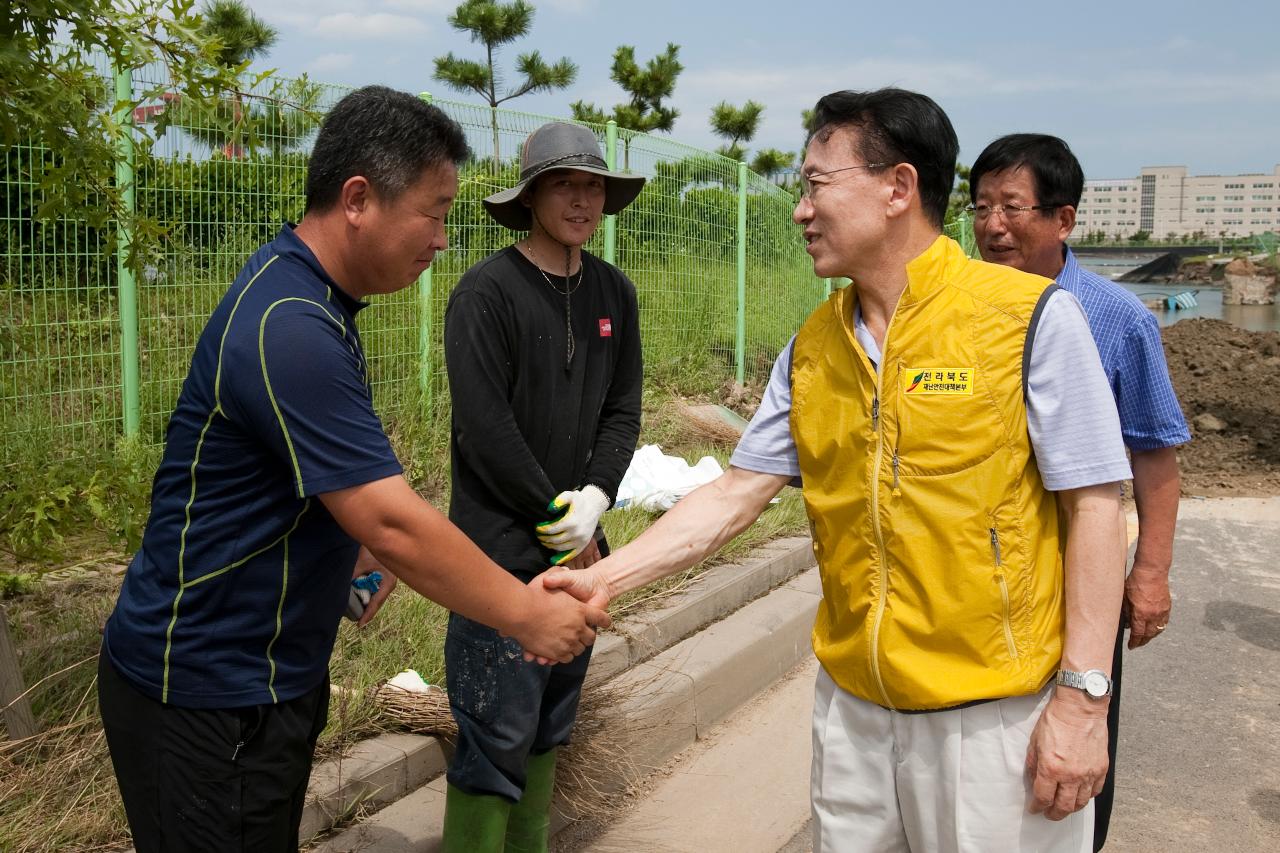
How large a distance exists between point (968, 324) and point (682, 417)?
6897 millimetres

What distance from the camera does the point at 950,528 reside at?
7.20ft

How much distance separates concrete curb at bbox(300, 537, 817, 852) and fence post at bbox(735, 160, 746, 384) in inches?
172

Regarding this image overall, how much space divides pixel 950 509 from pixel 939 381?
0.84 feet

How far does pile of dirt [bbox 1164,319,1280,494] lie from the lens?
1044 cm

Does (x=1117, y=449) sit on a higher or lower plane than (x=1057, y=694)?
higher

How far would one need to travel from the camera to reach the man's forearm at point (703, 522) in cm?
Answer: 273

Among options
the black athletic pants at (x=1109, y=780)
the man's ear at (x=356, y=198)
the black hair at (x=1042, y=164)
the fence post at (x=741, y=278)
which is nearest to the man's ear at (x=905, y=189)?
the man's ear at (x=356, y=198)

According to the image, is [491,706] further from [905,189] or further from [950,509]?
[905,189]

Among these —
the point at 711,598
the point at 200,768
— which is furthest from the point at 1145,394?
the point at 711,598

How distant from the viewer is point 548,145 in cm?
338

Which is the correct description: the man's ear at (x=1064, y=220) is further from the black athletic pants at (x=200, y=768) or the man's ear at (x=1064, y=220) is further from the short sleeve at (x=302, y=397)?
the black athletic pants at (x=200, y=768)

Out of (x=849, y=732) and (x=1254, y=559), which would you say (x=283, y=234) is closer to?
(x=849, y=732)

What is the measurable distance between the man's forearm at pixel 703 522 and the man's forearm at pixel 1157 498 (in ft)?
3.75

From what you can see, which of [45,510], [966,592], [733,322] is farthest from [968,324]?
[733,322]
